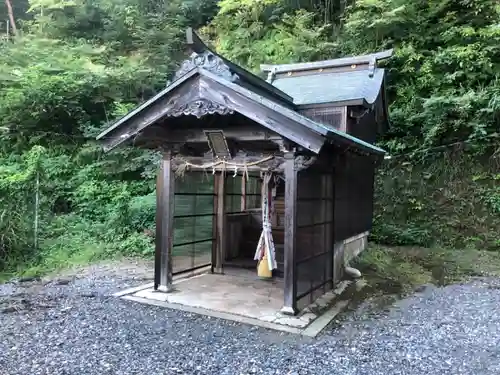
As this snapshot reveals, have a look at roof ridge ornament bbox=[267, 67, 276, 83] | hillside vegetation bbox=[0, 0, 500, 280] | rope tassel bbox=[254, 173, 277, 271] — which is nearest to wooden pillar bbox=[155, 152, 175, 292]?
rope tassel bbox=[254, 173, 277, 271]

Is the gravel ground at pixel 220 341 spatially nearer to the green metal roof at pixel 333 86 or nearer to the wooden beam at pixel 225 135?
the wooden beam at pixel 225 135

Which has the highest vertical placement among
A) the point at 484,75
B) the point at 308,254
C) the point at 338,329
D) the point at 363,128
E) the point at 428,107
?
the point at 484,75

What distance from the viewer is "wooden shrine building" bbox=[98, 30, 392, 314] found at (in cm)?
499

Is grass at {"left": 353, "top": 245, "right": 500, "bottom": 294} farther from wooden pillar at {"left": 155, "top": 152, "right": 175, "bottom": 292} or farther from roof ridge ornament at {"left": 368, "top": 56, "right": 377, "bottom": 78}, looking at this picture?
roof ridge ornament at {"left": 368, "top": 56, "right": 377, "bottom": 78}

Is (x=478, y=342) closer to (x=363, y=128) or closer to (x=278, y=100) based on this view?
(x=278, y=100)

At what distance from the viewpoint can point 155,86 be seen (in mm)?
12898

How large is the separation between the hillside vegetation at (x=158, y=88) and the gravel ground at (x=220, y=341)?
342 cm

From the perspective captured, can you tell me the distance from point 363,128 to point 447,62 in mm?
4404

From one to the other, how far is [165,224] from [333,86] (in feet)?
15.0

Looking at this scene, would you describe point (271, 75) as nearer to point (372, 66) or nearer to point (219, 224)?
point (372, 66)

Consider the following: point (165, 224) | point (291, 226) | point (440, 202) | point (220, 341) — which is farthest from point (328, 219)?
point (440, 202)

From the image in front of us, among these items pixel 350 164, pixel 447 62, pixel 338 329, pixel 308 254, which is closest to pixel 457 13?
pixel 447 62

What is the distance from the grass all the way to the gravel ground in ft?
3.95

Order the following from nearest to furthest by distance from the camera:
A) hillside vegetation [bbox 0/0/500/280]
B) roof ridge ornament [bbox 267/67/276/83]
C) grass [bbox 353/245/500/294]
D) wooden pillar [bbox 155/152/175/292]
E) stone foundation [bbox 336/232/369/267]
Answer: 1. wooden pillar [bbox 155/152/175/292]
2. grass [bbox 353/245/500/294]
3. stone foundation [bbox 336/232/369/267]
4. roof ridge ornament [bbox 267/67/276/83]
5. hillside vegetation [bbox 0/0/500/280]
